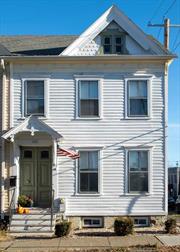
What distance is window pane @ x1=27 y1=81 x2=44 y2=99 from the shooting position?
771 inches

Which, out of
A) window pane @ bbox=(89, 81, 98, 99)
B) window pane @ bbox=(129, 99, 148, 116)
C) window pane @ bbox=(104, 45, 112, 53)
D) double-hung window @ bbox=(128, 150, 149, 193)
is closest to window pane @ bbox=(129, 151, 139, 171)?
double-hung window @ bbox=(128, 150, 149, 193)

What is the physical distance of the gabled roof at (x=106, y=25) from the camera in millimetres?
19484

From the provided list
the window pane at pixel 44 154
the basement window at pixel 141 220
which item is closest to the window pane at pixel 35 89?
the window pane at pixel 44 154

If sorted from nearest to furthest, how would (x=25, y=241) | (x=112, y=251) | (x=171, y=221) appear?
(x=112, y=251), (x=25, y=241), (x=171, y=221)

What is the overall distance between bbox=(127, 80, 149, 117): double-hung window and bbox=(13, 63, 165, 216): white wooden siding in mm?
262

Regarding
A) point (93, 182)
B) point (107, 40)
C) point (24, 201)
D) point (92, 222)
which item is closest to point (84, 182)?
point (93, 182)

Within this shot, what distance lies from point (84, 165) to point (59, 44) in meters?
5.78

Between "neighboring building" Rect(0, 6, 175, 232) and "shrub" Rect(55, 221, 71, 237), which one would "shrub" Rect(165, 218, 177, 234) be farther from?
"shrub" Rect(55, 221, 71, 237)

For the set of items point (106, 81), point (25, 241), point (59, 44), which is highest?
point (59, 44)

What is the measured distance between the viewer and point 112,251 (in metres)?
13.8

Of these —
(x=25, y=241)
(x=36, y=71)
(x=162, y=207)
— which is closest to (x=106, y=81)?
(x=36, y=71)

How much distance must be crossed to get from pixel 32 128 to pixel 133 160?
4292 mm

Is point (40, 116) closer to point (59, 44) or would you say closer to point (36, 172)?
point (36, 172)

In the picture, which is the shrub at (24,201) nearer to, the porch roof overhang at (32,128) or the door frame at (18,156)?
the door frame at (18,156)
